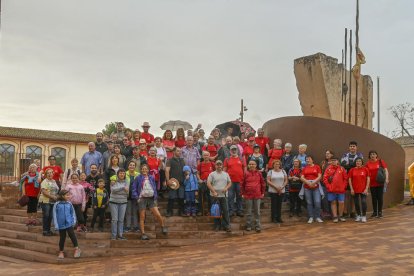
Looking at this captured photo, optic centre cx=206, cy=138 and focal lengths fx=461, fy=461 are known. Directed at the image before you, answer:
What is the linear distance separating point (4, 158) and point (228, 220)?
35.7 ft

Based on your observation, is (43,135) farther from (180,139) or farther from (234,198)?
(234,198)

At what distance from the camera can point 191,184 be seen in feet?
31.9

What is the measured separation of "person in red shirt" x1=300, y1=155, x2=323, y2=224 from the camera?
9.92 m

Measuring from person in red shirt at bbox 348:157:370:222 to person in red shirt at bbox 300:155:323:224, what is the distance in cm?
68

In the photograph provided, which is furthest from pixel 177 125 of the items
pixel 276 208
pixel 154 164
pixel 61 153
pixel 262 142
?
pixel 61 153

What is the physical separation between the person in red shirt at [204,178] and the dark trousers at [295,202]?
1.90m

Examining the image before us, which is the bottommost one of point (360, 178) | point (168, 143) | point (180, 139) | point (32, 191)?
point (32, 191)

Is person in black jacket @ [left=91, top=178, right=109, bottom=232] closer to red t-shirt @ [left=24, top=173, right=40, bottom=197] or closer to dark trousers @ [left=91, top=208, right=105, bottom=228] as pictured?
dark trousers @ [left=91, top=208, right=105, bottom=228]

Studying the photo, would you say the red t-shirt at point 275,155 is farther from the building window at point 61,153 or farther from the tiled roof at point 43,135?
the building window at point 61,153

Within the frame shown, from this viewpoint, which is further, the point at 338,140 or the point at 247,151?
the point at 247,151

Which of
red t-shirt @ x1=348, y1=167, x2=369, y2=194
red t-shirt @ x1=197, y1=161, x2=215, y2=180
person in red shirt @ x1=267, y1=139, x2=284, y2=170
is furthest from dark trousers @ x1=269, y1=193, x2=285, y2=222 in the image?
red t-shirt @ x1=348, y1=167, x2=369, y2=194

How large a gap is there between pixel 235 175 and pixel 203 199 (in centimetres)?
94

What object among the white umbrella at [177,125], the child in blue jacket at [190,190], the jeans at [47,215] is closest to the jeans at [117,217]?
the jeans at [47,215]

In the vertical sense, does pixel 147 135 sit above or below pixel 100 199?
above
